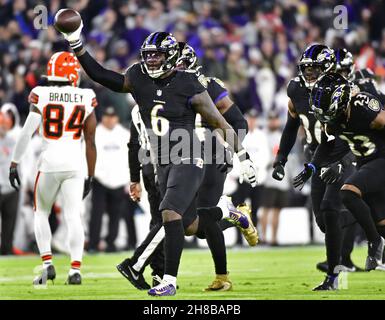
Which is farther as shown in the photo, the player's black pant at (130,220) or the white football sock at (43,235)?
the player's black pant at (130,220)

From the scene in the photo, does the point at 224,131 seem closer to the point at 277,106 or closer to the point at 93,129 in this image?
the point at 93,129

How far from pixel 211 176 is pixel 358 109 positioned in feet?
4.45

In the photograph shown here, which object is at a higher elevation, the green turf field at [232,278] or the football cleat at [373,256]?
the football cleat at [373,256]

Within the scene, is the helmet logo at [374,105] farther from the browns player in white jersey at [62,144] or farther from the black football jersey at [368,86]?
the browns player in white jersey at [62,144]

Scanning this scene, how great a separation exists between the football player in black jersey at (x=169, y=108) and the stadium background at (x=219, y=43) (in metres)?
6.68

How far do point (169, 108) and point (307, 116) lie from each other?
5.50ft

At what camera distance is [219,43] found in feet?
62.2

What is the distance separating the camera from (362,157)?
909 cm

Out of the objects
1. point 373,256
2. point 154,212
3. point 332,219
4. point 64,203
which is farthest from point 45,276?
point 373,256

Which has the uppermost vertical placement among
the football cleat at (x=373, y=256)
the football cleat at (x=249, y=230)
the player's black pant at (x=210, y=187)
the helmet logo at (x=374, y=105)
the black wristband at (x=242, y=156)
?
the helmet logo at (x=374, y=105)

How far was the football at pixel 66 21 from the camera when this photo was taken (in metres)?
8.26

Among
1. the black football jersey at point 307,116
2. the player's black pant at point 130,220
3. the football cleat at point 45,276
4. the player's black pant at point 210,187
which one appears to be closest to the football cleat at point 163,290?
the player's black pant at point 210,187
